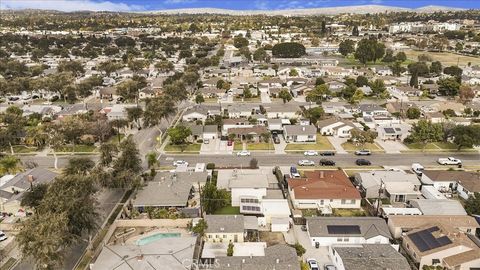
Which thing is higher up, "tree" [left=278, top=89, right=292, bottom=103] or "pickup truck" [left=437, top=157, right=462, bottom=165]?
"tree" [left=278, top=89, right=292, bottom=103]

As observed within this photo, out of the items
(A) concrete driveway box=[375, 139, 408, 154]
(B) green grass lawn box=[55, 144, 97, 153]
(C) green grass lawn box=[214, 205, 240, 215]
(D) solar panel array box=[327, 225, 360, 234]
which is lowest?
(C) green grass lawn box=[214, 205, 240, 215]

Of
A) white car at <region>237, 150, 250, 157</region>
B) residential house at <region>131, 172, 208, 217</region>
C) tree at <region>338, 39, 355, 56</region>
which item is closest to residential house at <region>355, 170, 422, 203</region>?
white car at <region>237, 150, 250, 157</region>

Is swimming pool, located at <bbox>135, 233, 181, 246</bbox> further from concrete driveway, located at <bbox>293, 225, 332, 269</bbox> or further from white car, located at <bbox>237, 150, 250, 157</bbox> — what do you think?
white car, located at <bbox>237, 150, 250, 157</bbox>

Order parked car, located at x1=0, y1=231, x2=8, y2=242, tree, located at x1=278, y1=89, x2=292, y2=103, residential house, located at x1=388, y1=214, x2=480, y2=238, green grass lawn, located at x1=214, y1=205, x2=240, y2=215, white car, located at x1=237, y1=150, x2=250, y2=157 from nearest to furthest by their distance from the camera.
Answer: residential house, located at x1=388, y1=214, x2=480, y2=238
parked car, located at x1=0, y1=231, x2=8, y2=242
green grass lawn, located at x1=214, y1=205, x2=240, y2=215
white car, located at x1=237, y1=150, x2=250, y2=157
tree, located at x1=278, y1=89, x2=292, y2=103

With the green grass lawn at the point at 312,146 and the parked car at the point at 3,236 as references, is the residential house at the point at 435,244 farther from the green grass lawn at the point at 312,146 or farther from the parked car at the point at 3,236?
the parked car at the point at 3,236

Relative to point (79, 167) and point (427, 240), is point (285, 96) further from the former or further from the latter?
point (427, 240)

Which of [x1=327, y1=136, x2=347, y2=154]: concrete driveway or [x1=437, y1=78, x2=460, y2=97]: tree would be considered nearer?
[x1=327, y1=136, x2=347, y2=154]: concrete driveway

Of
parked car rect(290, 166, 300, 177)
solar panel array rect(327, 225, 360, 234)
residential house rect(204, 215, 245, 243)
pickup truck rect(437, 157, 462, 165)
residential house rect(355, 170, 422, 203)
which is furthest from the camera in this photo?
pickup truck rect(437, 157, 462, 165)
